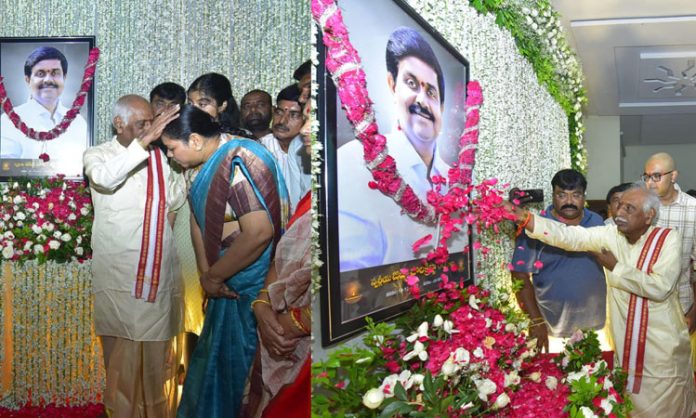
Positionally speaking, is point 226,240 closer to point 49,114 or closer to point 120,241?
point 120,241

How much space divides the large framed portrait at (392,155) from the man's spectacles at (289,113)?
0.53 feet

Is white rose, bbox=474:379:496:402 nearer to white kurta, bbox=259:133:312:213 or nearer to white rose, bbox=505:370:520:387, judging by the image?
white rose, bbox=505:370:520:387

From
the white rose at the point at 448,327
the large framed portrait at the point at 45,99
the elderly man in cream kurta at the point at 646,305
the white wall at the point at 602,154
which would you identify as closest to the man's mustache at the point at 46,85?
the large framed portrait at the point at 45,99

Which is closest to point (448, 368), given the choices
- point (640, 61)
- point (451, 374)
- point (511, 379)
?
point (451, 374)

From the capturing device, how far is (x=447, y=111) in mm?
2768

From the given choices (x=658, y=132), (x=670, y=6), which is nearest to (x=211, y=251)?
(x=670, y=6)

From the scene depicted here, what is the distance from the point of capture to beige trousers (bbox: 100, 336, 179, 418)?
126 centimetres

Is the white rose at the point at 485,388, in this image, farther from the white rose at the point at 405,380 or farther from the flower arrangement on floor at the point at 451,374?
the white rose at the point at 405,380

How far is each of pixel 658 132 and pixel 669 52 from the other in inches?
16.8

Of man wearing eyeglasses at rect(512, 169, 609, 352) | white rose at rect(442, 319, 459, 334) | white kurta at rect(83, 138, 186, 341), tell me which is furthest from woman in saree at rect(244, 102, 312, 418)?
man wearing eyeglasses at rect(512, 169, 609, 352)

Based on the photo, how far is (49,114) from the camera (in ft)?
3.97

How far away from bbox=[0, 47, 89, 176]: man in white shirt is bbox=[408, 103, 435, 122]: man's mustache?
55.4 inches

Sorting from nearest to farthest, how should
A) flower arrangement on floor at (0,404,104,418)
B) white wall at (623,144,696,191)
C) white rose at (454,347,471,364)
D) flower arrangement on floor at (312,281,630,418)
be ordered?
flower arrangement on floor at (0,404,104,418) < flower arrangement on floor at (312,281,630,418) < white rose at (454,347,471,364) < white wall at (623,144,696,191)

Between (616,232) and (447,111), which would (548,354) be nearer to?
(616,232)
